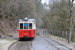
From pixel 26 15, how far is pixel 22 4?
6.58 meters

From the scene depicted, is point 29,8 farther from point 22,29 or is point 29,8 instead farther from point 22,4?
point 22,29

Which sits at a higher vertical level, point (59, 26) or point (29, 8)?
point (29, 8)

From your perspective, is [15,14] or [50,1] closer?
A: [50,1]

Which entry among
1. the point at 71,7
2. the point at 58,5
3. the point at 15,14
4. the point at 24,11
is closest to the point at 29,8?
the point at 24,11

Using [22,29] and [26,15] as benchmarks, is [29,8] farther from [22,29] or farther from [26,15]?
[22,29]

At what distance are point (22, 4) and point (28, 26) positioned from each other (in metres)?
14.4

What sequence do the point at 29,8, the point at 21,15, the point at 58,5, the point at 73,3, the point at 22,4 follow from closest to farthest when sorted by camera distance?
1. the point at 73,3
2. the point at 58,5
3. the point at 22,4
4. the point at 29,8
5. the point at 21,15

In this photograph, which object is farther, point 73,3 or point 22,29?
point 73,3

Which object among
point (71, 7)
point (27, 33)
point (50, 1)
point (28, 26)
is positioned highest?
point (50, 1)

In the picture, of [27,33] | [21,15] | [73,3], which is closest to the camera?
[27,33]

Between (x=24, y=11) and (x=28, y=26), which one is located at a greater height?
(x=24, y=11)

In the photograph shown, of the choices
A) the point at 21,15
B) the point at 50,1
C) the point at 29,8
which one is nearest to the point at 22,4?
the point at 29,8

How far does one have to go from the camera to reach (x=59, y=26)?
35844mm

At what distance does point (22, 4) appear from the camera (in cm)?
2867
